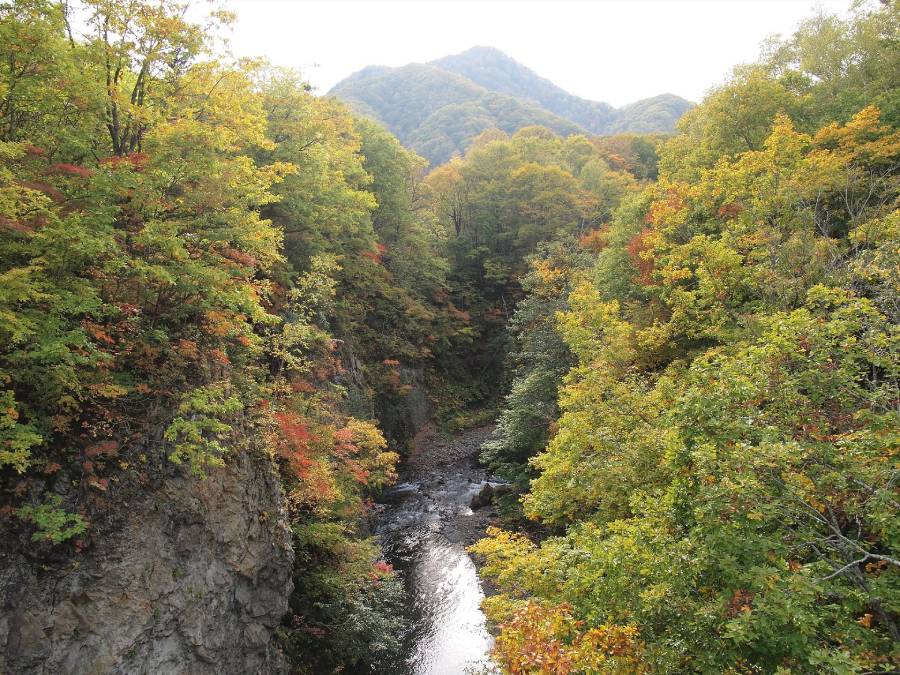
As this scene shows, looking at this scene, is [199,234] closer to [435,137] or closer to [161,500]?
[161,500]

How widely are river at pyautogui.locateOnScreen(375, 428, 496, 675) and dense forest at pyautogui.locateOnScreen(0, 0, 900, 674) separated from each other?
1.54 m

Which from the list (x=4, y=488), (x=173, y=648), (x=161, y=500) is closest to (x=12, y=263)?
(x=4, y=488)

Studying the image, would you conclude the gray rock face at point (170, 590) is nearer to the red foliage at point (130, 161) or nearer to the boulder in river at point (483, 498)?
the red foliage at point (130, 161)

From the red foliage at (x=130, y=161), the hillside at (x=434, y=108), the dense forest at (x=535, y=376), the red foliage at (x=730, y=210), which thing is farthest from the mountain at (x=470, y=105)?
the red foliage at (x=130, y=161)

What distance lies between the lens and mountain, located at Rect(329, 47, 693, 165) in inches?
4082

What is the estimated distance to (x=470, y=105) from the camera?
111438 millimetres

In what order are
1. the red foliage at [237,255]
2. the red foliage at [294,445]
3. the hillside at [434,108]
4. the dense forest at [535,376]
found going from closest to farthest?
the dense forest at [535,376] < the red foliage at [237,255] < the red foliage at [294,445] < the hillside at [434,108]

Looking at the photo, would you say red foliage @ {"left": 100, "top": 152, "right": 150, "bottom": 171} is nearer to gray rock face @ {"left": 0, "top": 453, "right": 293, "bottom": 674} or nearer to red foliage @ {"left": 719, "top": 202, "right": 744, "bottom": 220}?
gray rock face @ {"left": 0, "top": 453, "right": 293, "bottom": 674}

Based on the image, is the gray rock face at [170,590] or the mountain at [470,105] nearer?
the gray rock face at [170,590]

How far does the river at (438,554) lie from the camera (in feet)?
42.5

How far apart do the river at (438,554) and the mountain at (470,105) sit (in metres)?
81.5

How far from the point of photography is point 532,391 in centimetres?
2159

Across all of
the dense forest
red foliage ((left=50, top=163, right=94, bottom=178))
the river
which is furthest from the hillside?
red foliage ((left=50, top=163, right=94, bottom=178))

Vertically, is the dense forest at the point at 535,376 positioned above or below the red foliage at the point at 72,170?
below
